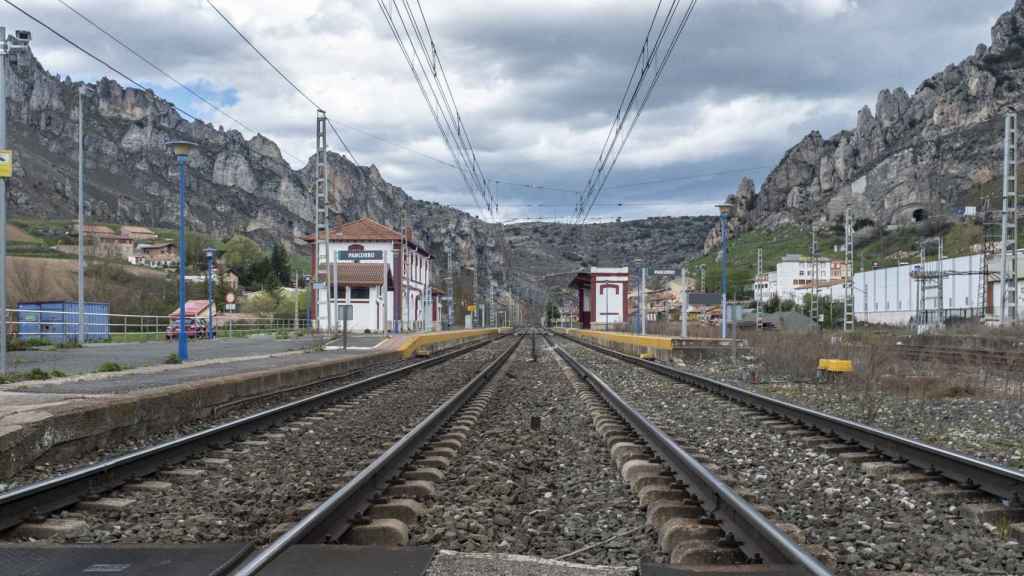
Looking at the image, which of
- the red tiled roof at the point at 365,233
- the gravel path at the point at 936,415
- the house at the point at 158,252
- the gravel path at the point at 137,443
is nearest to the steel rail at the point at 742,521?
the gravel path at the point at 936,415

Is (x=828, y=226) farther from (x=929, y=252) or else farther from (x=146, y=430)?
(x=146, y=430)

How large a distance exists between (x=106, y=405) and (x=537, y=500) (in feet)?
17.9

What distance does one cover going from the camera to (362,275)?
73.8 m

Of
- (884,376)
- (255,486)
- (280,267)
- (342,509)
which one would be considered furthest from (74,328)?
(280,267)

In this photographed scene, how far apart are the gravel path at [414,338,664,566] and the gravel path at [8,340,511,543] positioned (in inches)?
38.5

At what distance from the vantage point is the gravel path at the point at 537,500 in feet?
17.1

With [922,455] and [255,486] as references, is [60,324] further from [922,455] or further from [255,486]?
[922,455]

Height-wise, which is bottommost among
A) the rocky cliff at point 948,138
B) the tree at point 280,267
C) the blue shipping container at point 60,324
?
the blue shipping container at point 60,324

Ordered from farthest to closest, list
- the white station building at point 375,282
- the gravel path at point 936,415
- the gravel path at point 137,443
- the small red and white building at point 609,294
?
the white station building at point 375,282, the small red and white building at point 609,294, the gravel path at point 936,415, the gravel path at point 137,443

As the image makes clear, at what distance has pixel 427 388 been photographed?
1750cm

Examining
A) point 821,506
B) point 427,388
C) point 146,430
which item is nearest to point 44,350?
point 427,388

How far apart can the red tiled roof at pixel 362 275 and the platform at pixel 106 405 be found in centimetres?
5425

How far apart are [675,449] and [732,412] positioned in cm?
541

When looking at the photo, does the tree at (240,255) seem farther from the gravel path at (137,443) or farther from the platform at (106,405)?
the gravel path at (137,443)
